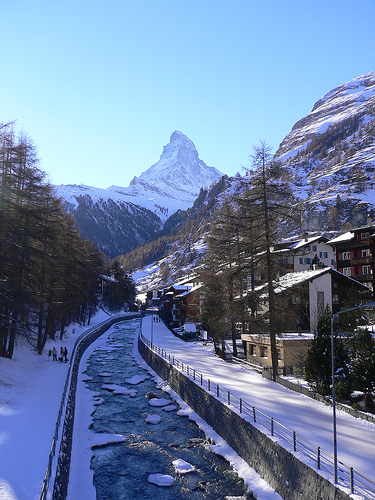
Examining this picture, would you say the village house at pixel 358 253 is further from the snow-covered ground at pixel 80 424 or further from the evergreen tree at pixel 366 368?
the evergreen tree at pixel 366 368

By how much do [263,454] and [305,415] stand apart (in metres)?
3.85

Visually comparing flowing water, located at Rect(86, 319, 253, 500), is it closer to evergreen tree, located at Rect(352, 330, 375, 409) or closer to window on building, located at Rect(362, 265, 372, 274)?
evergreen tree, located at Rect(352, 330, 375, 409)

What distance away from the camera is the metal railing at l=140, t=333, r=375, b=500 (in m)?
11.8

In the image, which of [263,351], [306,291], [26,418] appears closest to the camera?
[26,418]

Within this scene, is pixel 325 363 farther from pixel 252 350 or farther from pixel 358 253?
pixel 358 253

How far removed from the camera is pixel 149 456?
2088 centimetres

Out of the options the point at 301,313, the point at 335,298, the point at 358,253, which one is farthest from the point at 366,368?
the point at 358,253

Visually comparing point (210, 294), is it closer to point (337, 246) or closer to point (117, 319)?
point (337, 246)

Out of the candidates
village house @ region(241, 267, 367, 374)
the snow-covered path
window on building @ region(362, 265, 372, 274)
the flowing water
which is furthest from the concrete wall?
window on building @ region(362, 265, 372, 274)

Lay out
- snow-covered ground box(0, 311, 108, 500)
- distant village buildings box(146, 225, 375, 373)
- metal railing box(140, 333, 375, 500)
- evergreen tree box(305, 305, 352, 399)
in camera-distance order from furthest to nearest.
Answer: distant village buildings box(146, 225, 375, 373), evergreen tree box(305, 305, 352, 399), snow-covered ground box(0, 311, 108, 500), metal railing box(140, 333, 375, 500)

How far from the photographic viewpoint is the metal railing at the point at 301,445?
38.8ft

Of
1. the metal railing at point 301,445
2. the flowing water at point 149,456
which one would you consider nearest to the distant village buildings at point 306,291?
the metal railing at point 301,445

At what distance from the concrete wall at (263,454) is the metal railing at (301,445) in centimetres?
38

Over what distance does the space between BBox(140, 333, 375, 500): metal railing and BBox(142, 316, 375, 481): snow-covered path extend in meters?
0.46
